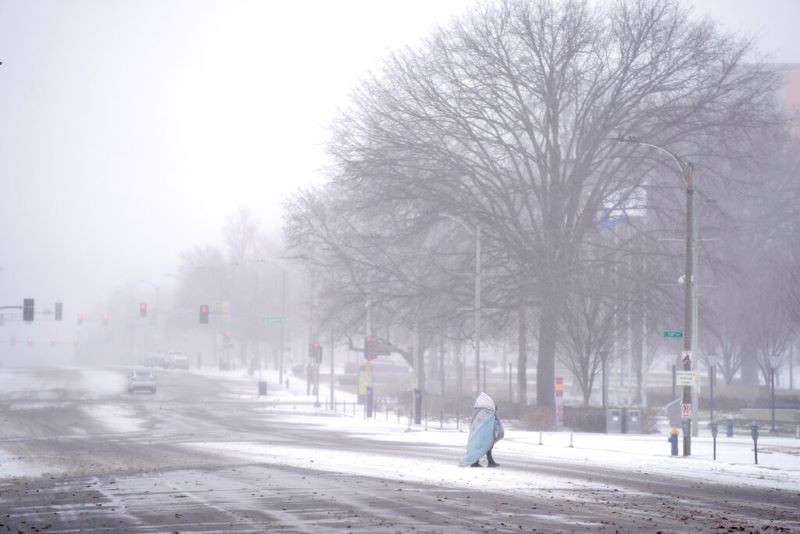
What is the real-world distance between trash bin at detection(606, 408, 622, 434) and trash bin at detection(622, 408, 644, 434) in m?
0.19

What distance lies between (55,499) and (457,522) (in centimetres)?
773

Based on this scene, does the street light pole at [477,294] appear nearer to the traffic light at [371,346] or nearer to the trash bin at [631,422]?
the trash bin at [631,422]

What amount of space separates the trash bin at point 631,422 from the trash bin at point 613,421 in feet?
0.63

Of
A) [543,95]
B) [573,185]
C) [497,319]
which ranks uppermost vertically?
A: [543,95]

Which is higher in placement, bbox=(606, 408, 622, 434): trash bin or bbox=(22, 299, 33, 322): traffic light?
bbox=(22, 299, 33, 322): traffic light

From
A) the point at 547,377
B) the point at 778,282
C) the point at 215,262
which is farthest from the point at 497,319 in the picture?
the point at 215,262

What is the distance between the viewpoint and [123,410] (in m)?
54.3

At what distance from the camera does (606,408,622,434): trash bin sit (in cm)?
4253

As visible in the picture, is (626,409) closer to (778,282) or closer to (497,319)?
(497,319)

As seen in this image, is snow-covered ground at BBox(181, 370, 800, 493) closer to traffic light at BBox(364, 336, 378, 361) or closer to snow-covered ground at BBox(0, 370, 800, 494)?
snow-covered ground at BBox(0, 370, 800, 494)

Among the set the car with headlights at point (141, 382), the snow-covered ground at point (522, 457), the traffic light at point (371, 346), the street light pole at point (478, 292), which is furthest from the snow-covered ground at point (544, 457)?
the car with headlights at point (141, 382)

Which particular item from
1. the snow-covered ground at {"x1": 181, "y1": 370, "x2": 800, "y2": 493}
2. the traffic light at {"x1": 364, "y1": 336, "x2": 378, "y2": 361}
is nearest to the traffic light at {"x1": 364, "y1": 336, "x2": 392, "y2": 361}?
the traffic light at {"x1": 364, "y1": 336, "x2": 378, "y2": 361}

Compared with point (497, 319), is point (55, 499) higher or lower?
lower

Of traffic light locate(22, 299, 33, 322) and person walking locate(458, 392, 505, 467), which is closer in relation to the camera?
person walking locate(458, 392, 505, 467)
